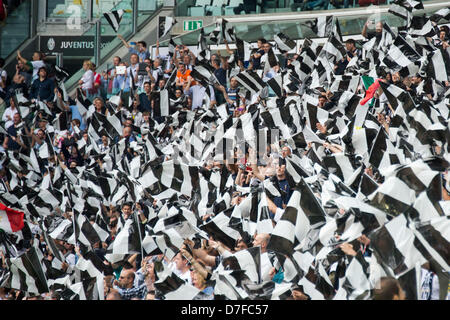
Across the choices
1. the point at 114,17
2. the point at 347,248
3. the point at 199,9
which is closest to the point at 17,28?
the point at 114,17

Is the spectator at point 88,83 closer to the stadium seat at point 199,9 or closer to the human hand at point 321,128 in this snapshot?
the stadium seat at point 199,9

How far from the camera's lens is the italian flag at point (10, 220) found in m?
9.91

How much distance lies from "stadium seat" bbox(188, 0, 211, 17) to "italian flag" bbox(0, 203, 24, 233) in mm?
10203

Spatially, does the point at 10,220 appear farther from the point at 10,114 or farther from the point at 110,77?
the point at 110,77

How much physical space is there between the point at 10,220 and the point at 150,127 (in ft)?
15.3

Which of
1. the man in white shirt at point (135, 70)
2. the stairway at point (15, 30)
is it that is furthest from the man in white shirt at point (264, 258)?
the stairway at point (15, 30)

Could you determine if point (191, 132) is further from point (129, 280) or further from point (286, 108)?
point (129, 280)

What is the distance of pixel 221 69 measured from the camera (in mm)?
14672

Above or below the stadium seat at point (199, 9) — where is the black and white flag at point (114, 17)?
below

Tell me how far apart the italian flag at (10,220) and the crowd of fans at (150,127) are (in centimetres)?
46

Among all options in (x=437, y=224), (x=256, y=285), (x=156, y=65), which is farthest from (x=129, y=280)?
(x=156, y=65)

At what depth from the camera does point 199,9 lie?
63.6 feet

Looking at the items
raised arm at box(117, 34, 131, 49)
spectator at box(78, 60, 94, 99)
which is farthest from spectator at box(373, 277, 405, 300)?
raised arm at box(117, 34, 131, 49)

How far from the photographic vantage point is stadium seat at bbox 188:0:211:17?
63.3 feet
